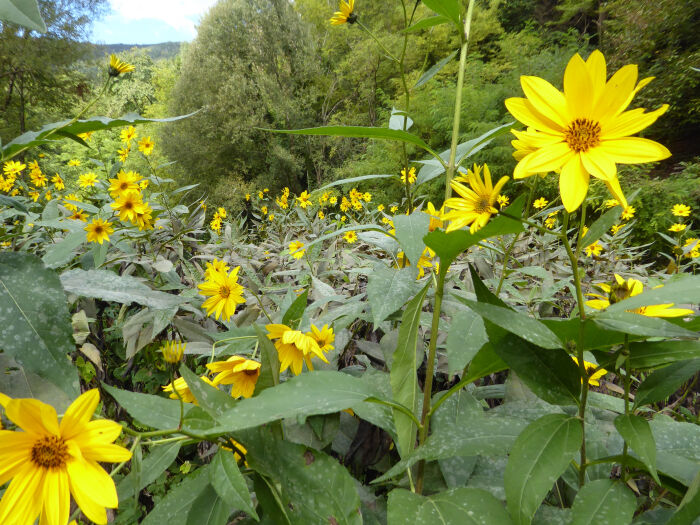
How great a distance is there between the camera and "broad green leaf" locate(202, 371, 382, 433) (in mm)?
297

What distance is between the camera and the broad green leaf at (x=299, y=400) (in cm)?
30

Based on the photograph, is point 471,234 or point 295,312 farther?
point 295,312

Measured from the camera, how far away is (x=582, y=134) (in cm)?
37

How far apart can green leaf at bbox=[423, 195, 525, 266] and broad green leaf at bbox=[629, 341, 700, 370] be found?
0.16 metres

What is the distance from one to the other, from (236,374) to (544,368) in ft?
1.27

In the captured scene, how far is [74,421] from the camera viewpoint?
12.4 inches

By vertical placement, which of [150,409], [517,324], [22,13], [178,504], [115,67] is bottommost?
[178,504]

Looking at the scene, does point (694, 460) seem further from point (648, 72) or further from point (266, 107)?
point (266, 107)

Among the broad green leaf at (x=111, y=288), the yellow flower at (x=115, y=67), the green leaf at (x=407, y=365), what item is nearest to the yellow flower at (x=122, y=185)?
the yellow flower at (x=115, y=67)

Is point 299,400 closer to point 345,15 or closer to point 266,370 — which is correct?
point 266,370

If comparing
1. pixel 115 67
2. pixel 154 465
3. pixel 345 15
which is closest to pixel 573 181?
pixel 154 465

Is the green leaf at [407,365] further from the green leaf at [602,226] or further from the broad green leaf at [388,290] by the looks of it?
the green leaf at [602,226]

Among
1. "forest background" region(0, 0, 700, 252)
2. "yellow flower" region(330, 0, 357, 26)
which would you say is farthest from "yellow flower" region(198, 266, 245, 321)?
"forest background" region(0, 0, 700, 252)

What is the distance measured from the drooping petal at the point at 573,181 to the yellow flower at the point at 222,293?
0.64 meters
